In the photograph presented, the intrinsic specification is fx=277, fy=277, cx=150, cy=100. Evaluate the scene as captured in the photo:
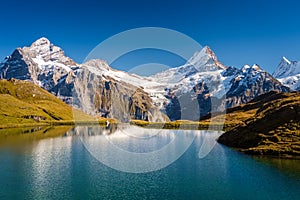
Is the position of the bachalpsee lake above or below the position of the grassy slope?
below

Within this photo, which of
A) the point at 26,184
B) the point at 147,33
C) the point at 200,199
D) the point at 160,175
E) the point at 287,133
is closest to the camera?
the point at 200,199

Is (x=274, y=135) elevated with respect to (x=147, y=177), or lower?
elevated

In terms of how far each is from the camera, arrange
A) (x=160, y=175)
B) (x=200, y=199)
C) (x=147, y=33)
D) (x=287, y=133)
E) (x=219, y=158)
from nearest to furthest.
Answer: (x=200, y=199) → (x=147, y=33) → (x=160, y=175) → (x=219, y=158) → (x=287, y=133)

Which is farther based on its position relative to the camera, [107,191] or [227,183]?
[227,183]

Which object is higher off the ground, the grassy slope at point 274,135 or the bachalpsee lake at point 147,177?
the grassy slope at point 274,135

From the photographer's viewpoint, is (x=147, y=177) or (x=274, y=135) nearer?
(x=147, y=177)

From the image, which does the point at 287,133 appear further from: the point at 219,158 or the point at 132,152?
the point at 132,152

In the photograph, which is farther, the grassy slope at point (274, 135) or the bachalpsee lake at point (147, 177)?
the grassy slope at point (274, 135)

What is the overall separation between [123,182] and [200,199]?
17179mm

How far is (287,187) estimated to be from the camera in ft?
172

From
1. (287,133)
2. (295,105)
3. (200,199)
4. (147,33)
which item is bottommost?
(200,199)

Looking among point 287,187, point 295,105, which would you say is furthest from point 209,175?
point 295,105

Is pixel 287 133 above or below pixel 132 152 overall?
above

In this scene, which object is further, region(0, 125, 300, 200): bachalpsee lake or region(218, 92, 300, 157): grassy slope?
region(218, 92, 300, 157): grassy slope
